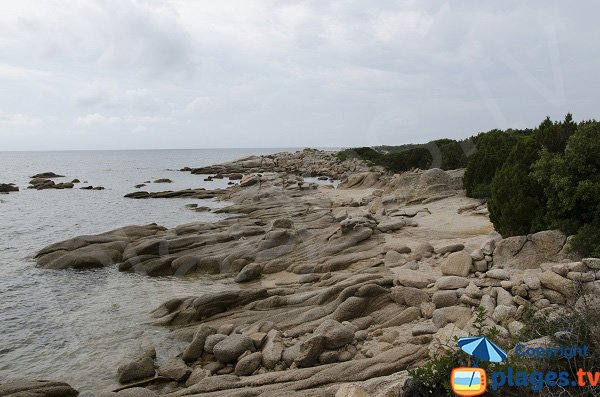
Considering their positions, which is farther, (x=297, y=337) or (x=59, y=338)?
(x=59, y=338)

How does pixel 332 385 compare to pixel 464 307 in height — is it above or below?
below

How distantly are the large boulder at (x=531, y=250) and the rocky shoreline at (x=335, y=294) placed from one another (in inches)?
1.5

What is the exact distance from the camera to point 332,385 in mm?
8750

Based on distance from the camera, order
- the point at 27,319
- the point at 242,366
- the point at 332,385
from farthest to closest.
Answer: the point at 27,319 < the point at 242,366 < the point at 332,385

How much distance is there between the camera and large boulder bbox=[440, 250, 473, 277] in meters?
13.2

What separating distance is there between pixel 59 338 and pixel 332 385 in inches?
412

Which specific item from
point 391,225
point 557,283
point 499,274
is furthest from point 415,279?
point 391,225

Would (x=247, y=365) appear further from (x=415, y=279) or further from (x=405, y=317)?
(x=415, y=279)

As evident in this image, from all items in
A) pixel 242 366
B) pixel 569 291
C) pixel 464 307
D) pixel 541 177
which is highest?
pixel 541 177

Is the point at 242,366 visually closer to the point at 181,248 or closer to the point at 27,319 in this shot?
the point at 27,319

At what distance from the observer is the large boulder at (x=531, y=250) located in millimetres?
12312

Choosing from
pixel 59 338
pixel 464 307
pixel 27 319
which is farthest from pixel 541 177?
pixel 27 319

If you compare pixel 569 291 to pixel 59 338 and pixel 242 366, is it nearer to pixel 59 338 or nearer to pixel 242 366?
pixel 242 366

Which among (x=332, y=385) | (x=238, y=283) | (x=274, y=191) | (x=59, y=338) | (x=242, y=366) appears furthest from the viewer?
(x=274, y=191)
